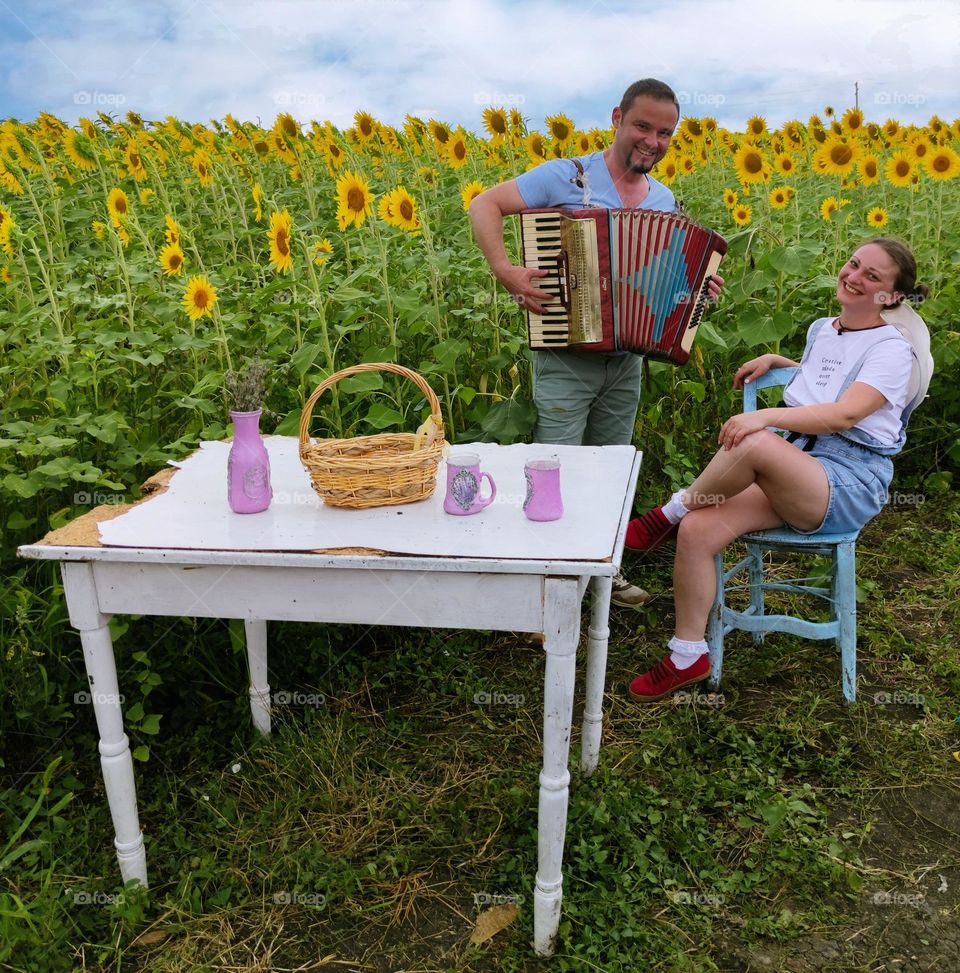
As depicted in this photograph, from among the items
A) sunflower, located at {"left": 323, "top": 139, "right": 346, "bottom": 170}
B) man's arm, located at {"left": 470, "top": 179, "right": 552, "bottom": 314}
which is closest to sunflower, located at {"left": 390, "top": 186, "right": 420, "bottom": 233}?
man's arm, located at {"left": 470, "top": 179, "right": 552, "bottom": 314}

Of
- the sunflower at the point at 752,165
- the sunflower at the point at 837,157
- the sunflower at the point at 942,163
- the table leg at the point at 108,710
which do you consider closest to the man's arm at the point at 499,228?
the table leg at the point at 108,710

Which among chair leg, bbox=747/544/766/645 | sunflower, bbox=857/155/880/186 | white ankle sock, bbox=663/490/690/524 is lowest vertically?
chair leg, bbox=747/544/766/645

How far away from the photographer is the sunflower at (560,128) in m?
4.99

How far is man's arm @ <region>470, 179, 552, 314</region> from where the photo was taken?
306cm

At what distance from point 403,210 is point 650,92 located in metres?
1.05

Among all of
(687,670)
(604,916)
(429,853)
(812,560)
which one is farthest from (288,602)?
(812,560)

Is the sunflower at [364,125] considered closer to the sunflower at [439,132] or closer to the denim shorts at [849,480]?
the sunflower at [439,132]

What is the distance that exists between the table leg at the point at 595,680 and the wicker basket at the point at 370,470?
602 millimetres

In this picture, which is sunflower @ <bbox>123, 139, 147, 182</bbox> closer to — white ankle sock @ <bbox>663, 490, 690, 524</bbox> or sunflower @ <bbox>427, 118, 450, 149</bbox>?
sunflower @ <bbox>427, 118, 450, 149</bbox>

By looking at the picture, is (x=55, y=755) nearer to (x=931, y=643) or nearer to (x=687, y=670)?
(x=687, y=670)

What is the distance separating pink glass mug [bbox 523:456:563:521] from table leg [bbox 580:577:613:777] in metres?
0.50

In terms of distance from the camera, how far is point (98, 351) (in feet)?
11.1

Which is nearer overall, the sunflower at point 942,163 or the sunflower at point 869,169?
the sunflower at point 942,163

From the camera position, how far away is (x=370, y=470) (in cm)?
204
